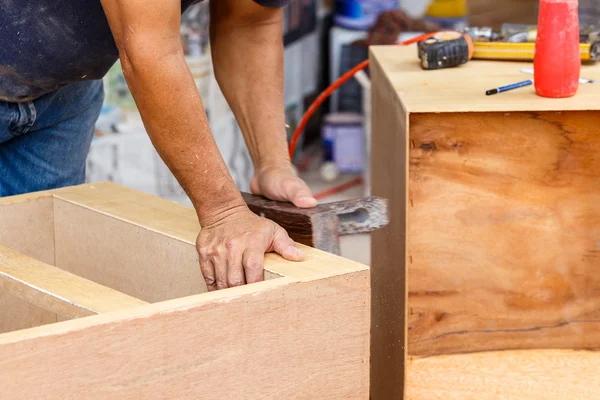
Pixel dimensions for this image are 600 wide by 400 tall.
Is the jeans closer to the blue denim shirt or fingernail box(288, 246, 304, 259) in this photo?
the blue denim shirt

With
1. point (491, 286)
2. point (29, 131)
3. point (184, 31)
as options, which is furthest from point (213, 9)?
point (184, 31)

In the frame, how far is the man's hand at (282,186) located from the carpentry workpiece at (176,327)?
0.51ft

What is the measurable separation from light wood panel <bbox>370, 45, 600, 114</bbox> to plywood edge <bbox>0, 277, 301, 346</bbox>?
0.51 meters

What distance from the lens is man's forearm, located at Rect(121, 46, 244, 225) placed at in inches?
49.6

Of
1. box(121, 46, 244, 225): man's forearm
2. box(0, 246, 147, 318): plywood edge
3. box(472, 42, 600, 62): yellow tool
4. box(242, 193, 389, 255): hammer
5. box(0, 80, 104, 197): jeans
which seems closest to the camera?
box(0, 246, 147, 318): plywood edge

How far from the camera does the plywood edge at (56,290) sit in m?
1.15

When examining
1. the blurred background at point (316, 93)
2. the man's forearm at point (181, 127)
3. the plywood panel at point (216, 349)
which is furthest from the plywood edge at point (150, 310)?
the blurred background at point (316, 93)

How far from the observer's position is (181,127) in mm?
1275

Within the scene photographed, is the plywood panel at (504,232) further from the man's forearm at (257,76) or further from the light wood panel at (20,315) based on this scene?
the light wood panel at (20,315)

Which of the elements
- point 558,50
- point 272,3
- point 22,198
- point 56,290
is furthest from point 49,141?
point 558,50

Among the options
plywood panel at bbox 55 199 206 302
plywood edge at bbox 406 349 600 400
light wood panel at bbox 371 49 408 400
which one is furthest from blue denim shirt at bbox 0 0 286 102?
plywood edge at bbox 406 349 600 400

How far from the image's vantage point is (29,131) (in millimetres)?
1786

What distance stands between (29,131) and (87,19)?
37cm

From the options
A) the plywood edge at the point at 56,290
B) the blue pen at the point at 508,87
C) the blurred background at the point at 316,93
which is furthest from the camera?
the blurred background at the point at 316,93
